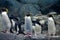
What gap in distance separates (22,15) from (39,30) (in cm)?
336

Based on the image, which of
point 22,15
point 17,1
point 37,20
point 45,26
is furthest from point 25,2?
point 45,26

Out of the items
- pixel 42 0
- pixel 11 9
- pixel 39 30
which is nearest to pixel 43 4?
pixel 42 0

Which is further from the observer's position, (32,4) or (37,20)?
(32,4)

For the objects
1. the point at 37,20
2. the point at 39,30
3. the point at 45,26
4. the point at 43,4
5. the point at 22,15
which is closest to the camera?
the point at 39,30

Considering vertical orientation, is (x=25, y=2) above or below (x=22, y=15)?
above

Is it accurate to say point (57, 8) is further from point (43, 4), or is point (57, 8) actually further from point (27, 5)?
point (27, 5)

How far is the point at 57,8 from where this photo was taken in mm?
12117

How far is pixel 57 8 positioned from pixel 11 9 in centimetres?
261

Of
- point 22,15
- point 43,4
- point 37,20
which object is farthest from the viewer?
point 43,4

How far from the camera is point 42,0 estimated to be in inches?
496

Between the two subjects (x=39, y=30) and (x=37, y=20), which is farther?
(x=37, y=20)

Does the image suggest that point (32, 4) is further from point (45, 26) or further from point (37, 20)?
point (45, 26)

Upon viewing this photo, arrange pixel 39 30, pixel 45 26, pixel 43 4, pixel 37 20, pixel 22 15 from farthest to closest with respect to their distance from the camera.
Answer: pixel 43 4 → pixel 22 15 → pixel 37 20 → pixel 45 26 → pixel 39 30

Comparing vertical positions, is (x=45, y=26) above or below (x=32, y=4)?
below
